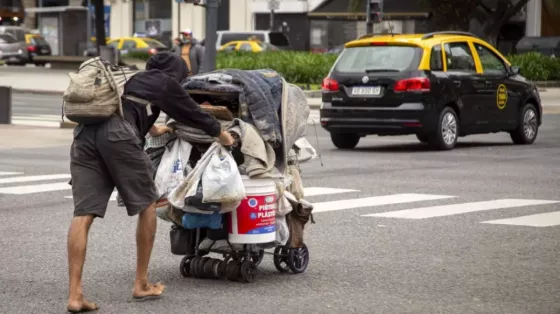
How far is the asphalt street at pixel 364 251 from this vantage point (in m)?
7.99

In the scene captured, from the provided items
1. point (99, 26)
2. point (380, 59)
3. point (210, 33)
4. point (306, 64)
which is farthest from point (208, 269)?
point (99, 26)

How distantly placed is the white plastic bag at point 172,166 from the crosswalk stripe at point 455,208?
376 centimetres

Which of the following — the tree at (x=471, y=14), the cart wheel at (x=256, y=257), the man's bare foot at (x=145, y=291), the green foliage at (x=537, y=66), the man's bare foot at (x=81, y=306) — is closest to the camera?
the man's bare foot at (x=81, y=306)

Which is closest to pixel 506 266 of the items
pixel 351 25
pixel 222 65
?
pixel 222 65

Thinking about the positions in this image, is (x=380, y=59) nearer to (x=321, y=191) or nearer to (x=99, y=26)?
(x=321, y=191)

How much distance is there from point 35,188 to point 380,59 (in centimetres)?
638

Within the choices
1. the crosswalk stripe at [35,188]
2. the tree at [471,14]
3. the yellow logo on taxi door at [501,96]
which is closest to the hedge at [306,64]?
the tree at [471,14]

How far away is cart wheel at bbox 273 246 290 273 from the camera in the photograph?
8.89 m

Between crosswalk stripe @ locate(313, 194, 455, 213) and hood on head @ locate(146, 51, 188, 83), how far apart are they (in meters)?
4.33

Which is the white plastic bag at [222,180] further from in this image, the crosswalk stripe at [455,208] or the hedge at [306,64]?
the hedge at [306,64]

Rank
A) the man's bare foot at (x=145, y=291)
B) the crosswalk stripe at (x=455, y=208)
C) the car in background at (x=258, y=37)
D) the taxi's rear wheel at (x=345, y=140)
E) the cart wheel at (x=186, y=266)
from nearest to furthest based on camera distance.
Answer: the man's bare foot at (x=145, y=291) < the cart wheel at (x=186, y=266) < the crosswalk stripe at (x=455, y=208) < the taxi's rear wheel at (x=345, y=140) < the car in background at (x=258, y=37)

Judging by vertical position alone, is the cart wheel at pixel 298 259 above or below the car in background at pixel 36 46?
above

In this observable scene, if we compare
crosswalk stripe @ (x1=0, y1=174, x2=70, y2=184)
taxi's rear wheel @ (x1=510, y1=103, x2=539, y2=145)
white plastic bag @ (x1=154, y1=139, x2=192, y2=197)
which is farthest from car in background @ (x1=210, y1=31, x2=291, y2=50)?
white plastic bag @ (x1=154, y1=139, x2=192, y2=197)

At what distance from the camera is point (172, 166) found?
8539 mm
